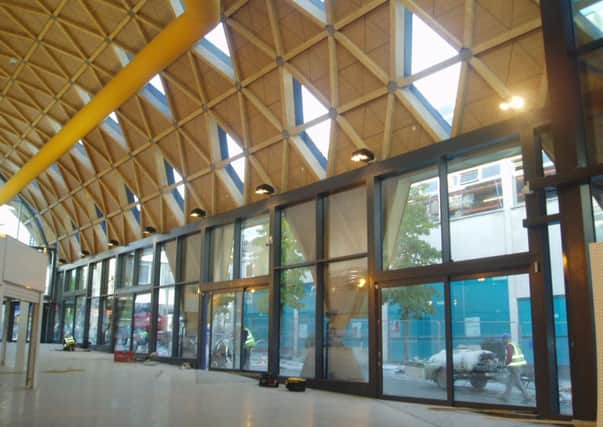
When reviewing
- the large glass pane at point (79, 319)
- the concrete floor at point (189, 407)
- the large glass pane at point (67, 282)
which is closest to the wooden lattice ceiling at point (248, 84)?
the concrete floor at point (189, 407)

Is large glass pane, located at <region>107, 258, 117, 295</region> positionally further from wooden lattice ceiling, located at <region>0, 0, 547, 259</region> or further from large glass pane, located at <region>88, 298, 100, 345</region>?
wooden lattice ceiling, located at <region>0, 0, 547, 259</region>

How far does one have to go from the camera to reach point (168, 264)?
25781mm

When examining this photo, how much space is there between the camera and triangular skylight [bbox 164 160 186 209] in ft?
79.6

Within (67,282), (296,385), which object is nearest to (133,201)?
(67,282)

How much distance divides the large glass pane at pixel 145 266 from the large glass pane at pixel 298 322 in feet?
38.2

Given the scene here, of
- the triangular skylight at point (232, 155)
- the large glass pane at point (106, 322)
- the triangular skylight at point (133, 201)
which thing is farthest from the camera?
the large glass pane at point (106, 322)

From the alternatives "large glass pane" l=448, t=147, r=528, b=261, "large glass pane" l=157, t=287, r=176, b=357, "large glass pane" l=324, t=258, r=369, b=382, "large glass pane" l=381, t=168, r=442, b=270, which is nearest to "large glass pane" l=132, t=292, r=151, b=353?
"large glass pane" l=157, t=287, r=176, b=357

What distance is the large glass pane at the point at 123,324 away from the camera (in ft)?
94.8

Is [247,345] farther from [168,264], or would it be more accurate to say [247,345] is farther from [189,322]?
[168,264]

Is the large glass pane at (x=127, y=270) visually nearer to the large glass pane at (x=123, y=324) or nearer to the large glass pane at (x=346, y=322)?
the large glass pane at (x=123, y=324)

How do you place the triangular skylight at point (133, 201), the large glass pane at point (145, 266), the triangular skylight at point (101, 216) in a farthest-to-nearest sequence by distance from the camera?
the triangular skylight at point (101, 216) → the triangular skylight at point (133, 201) → the large glass pane at point (145, 266)

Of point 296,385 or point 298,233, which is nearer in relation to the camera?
point 296,385

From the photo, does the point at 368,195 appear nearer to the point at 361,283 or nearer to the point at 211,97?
the point at 361,283

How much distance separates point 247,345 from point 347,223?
6.36 meters
